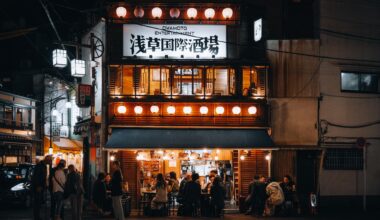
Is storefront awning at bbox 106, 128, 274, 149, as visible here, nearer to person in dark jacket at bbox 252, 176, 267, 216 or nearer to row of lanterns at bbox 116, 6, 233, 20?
person in dark jacket at bbox 252, 176, 267, 216

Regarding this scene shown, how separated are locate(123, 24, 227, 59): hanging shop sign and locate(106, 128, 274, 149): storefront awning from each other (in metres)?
3.68

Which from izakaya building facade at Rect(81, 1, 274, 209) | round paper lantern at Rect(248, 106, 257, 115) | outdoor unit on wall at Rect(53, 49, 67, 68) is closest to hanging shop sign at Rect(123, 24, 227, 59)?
izakaya building facade at Rect(81, 1, 274, 209)

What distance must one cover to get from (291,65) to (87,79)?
39.8 feet

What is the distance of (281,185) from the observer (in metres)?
22.1

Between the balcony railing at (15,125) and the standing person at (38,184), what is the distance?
79.1 ft

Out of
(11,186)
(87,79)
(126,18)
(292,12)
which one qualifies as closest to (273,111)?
(292,12)

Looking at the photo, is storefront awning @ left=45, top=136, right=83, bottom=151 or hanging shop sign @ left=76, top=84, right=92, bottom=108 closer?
hanging shop sign @ left=76, top=84, right=92, bottom=108

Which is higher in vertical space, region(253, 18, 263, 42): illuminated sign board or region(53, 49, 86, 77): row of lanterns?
region(253, 18, 263, 42): illuminated sign board

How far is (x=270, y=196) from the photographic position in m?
21.6

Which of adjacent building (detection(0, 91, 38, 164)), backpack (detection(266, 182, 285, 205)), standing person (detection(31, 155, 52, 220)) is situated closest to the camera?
standing person (detection(31, 155, 52, 220))

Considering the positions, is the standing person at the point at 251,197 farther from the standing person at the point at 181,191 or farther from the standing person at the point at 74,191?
the standing person at the point at 74,191

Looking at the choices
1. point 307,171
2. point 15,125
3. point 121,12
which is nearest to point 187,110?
point 121,12

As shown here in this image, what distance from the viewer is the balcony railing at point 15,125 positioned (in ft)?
131

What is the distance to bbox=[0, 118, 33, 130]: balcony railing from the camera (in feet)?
131
